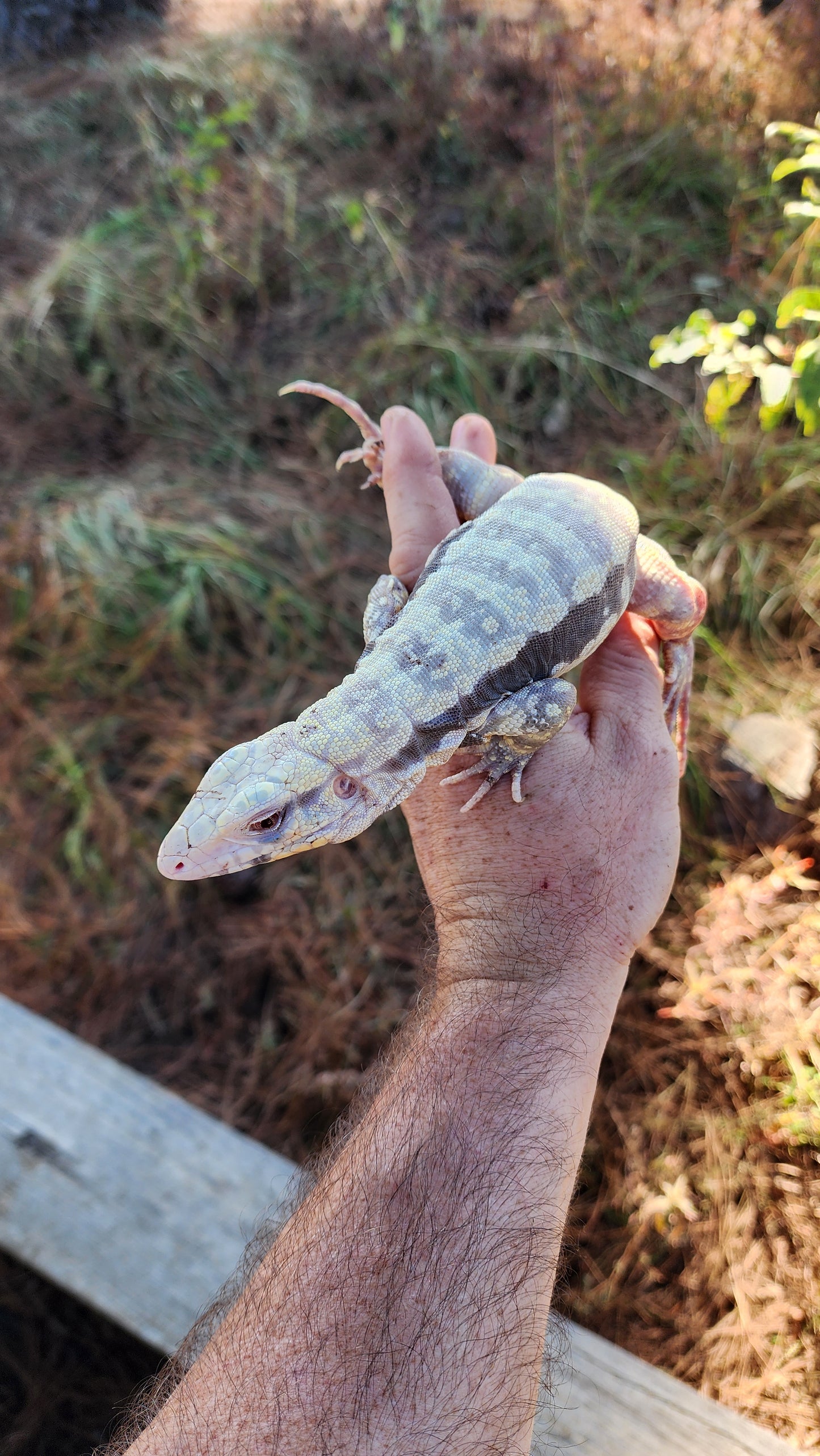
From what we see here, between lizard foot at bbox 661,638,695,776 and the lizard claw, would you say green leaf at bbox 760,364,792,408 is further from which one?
the lizard claw

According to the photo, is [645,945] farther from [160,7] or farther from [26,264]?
[160,7]

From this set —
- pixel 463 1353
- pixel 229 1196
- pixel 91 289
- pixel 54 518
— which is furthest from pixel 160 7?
pixel 463 1353

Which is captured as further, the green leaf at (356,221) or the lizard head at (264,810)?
the green leaf at (356,221)

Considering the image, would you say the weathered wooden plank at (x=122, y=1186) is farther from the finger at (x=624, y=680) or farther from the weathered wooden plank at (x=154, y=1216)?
the finger at (x=624, y=680)

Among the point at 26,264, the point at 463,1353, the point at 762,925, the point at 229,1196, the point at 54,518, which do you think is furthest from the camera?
the point at 26,264

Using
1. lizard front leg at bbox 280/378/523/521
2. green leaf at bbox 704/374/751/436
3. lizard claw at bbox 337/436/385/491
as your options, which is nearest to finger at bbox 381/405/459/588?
lizard front leg at bbox 280/378/523/521

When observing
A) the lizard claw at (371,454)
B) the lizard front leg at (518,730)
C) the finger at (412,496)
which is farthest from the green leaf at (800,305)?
the lizard claw at (371,454)
